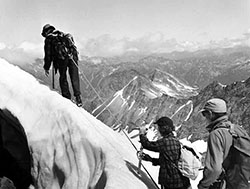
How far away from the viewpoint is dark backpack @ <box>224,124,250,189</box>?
6.39 m

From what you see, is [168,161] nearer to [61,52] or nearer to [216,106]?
[216,106]

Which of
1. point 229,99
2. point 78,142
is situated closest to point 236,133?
point 78,142

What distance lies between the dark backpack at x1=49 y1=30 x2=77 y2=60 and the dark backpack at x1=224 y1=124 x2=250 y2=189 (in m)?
7.81

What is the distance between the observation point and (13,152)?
13.2 metres

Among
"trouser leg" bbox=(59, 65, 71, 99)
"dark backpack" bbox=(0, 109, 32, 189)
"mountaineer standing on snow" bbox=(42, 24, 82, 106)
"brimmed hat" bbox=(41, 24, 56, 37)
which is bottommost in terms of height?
"dark backpack" bbox=(0, 109, 32, 189)

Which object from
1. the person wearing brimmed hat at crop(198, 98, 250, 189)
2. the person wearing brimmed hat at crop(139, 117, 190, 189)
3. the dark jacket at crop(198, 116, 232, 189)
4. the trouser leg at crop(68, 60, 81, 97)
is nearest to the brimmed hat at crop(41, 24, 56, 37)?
the trouser leg at crop(68, 60, 81, 97)

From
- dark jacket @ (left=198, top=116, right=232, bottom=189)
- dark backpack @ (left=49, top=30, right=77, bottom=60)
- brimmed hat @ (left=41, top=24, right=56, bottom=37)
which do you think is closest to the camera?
dark jacket @ (left=198, top=116, right=232, bottom=189)

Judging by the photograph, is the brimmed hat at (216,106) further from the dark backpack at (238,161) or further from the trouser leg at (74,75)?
the trouser leg at (74,75)

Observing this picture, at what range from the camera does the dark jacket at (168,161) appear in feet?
24.9

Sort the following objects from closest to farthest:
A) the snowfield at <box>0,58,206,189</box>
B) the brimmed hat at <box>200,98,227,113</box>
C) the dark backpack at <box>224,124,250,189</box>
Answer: the dark backpack at <box>224,124,250,189</box>, the brimmed hat at <box>200,98,227,113</box>, the snowfield at <box>0,58,206,189</box>

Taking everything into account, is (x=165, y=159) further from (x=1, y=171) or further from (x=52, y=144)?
(x=1, y=171)

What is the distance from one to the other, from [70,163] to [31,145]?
1650mm

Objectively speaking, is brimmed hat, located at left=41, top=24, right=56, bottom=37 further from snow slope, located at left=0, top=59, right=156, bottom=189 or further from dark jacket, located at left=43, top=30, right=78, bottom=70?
snow slope, located at left=0, top=59, right=156, bottom=189

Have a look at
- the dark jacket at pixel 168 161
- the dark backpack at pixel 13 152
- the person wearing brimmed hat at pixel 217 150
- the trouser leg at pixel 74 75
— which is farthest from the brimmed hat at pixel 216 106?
the dark backpack at pixel 13 152
